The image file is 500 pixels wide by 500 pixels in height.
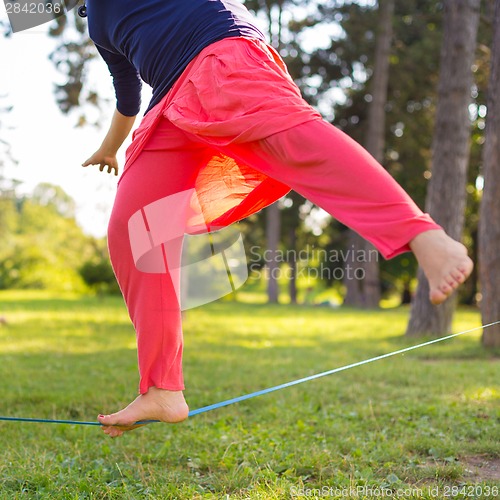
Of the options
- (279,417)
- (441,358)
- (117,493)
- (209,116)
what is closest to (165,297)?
(209,116)

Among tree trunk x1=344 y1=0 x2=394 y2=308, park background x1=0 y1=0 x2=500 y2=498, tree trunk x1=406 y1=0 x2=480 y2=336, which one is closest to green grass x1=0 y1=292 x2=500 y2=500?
park background x1=0 y1=0 x2=500 y2=498

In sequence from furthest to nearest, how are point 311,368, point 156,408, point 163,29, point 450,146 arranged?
1. point 450,146
2. point 311,368
3. point 156,408
4. point 163,29

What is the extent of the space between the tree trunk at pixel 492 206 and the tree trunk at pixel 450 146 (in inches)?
84.5

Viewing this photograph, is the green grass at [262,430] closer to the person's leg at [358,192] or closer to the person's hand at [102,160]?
the person's leg at [358,192]

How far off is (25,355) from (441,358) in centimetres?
440

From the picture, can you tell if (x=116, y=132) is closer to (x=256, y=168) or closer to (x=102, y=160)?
(x=102, y=160)

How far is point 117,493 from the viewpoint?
96.2 inches

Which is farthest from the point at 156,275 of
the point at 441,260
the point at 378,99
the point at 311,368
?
the point at 378,99

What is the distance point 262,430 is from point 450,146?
22.4ft

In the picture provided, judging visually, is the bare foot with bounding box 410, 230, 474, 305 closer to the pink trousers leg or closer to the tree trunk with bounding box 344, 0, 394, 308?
the pink trousers leg

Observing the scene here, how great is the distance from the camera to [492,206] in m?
6.76

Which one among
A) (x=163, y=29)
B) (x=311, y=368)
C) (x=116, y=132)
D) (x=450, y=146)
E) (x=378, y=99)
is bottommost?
(x=311, y=368)

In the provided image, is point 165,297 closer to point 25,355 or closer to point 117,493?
point 117,493

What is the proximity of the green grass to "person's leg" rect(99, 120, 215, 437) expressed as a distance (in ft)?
1.45
